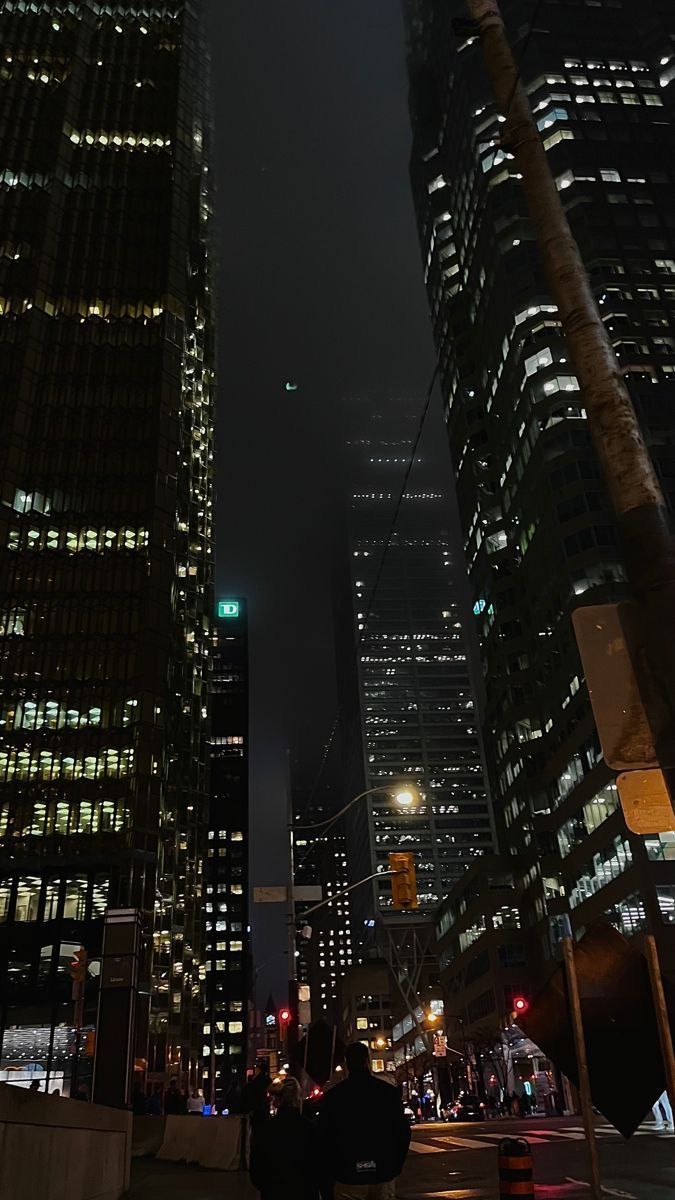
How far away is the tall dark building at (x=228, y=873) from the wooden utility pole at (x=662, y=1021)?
13527cm

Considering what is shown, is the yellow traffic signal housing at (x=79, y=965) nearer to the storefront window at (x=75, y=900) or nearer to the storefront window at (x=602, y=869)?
the storefront window at (x=602, y=869)

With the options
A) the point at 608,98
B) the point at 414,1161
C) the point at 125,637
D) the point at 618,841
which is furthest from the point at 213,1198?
the point at 608,98

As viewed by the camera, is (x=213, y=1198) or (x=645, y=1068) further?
(x=213, y=1198)

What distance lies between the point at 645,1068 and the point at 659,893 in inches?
2234

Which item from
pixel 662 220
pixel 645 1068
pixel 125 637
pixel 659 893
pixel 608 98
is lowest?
pixel 645 1068

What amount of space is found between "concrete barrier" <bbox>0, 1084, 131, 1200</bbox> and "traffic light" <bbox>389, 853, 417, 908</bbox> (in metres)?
9.45

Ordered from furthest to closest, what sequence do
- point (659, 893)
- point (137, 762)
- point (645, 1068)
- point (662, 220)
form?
point (662, 220) < point (137, 762) < point (659, 893) < point (645, 1068)

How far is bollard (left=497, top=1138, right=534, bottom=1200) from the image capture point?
668 cm


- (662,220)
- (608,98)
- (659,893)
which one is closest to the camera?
(659,893)

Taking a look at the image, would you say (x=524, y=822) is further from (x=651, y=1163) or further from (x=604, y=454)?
(x=604, y=454)

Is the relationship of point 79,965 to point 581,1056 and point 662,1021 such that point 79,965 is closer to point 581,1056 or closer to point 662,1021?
point 581,1056

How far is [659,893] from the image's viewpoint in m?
56.3

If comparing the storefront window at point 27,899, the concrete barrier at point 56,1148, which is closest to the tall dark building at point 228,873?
the storefront window at point 27,899

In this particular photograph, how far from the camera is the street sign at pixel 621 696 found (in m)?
3.79
